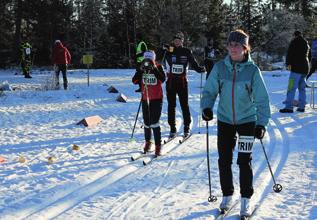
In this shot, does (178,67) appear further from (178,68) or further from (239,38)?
(239,38)

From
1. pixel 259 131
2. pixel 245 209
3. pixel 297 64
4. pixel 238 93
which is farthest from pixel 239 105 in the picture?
pixel 297 64

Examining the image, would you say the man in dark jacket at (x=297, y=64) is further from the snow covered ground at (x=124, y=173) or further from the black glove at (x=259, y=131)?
the black glove at (x=259, y=131)

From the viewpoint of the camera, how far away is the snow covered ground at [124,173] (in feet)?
16.8

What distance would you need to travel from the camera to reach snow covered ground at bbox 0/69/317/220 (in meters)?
5.11

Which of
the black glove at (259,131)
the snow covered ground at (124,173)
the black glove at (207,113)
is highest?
the black glove at (207,113)

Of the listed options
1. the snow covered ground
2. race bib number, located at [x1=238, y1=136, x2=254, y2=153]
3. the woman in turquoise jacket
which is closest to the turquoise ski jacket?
the woman in turquoise jacket

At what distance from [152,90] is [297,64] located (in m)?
5.91

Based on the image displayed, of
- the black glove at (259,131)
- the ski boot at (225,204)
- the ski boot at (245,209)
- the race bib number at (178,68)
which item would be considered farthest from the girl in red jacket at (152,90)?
the black glove at (259,131)

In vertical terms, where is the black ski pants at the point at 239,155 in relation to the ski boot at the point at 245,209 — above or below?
above

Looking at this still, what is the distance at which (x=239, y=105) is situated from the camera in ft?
14.9

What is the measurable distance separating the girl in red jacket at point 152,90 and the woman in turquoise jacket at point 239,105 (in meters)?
2.69

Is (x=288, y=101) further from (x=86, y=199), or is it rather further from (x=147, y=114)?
(x=86, y=199)

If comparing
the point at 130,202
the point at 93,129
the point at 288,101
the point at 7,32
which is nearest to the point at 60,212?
the point at 130,202

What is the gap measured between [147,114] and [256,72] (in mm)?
3303
